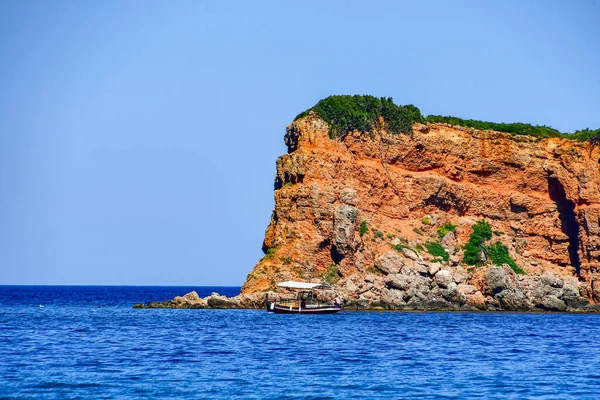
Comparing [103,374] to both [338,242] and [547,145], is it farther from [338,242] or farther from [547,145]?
[547,145]

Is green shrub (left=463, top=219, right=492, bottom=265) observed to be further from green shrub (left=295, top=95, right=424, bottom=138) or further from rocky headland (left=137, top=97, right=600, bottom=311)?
green shrub (left=295, top=95, right=424, bottom=138)

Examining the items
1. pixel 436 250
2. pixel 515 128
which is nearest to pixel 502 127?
pixel 515 128

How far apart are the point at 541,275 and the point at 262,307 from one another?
24.6 metres

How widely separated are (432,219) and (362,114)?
39.2 feet

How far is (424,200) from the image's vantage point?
86.6 meters

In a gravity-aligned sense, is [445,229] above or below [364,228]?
above

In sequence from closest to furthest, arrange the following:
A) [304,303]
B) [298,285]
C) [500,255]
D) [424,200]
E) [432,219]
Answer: [298,285] < [304,303] < [500,255] < [432,219] < [424,200]

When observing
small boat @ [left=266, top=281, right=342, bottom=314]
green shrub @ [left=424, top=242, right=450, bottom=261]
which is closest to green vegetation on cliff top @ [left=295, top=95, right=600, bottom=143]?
green shrub @ [left=424, top=242, right=450, bottom=261]

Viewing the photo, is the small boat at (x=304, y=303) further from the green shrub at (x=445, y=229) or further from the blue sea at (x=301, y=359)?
the green shrub at (x=445, y=229)

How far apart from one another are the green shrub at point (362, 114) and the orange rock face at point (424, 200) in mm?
855

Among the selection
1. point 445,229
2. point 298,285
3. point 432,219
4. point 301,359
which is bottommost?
point 301,359

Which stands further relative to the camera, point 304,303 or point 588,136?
point 588,136

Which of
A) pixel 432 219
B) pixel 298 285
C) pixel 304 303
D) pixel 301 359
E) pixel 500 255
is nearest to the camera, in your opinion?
pixel 301 359

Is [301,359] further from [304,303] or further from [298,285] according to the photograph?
[304,303]
